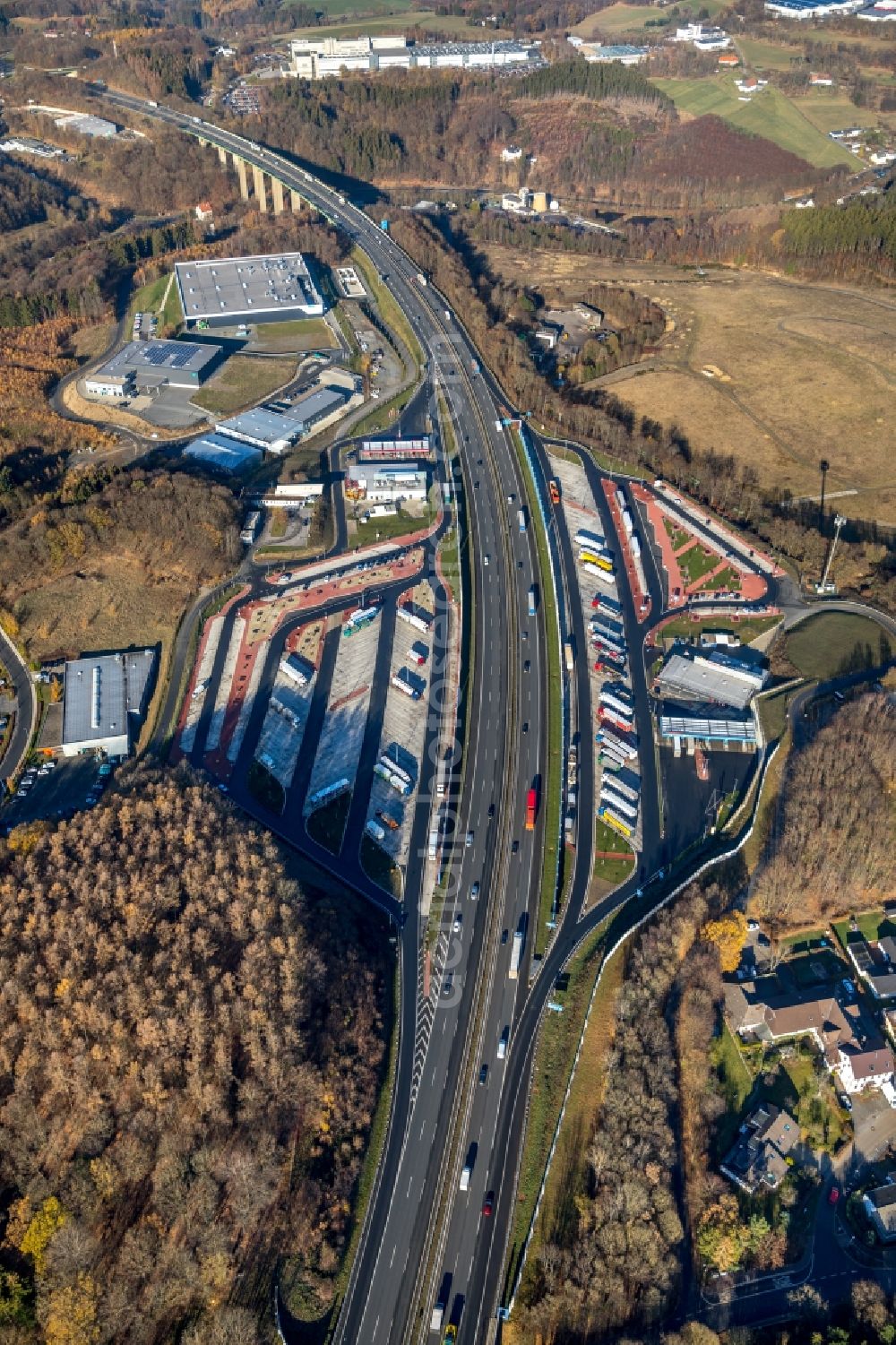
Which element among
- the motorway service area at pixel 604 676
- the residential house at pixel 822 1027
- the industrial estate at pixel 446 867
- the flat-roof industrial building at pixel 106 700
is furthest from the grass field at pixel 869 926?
the flat-roof industrial building at pixel 106 700

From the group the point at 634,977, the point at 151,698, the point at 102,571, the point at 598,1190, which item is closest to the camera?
the point at 598,1190

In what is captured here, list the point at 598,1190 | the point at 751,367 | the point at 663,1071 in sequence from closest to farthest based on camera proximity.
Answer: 1. the point at 598,1190
2. the point at 663,1071
3. the point at 751,367

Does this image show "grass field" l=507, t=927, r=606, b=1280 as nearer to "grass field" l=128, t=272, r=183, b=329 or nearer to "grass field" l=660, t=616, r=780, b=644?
"grass field" l=660, t=616, r=780, b=644

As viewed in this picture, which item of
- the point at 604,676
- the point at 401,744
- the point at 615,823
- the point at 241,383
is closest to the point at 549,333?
the point at 241,383

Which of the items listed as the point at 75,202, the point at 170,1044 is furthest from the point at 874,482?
the point at 75,202

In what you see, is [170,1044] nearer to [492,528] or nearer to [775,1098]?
[775,1098]

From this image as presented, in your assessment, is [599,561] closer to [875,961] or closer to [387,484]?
[387,484]
